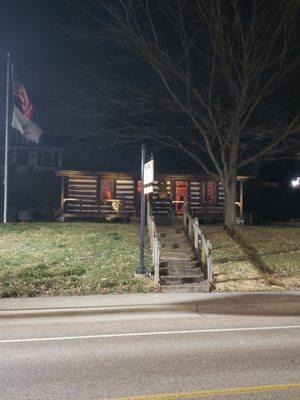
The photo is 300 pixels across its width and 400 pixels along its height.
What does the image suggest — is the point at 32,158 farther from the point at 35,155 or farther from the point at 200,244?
the point at 200,244

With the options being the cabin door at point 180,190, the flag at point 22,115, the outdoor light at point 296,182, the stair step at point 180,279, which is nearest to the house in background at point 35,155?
the cabin door at point 180,190

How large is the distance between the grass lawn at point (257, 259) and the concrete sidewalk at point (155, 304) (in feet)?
5.07

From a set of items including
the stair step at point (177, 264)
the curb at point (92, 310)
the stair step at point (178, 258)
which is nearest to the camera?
the curb at point (92, 310)

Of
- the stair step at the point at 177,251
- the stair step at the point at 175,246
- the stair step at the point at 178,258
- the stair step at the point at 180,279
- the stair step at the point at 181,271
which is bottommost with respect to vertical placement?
the stair step at the point at 180,279

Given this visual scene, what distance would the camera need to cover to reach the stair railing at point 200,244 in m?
14.2

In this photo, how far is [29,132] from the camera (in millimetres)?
25016

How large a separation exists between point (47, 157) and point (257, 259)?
3006 cm

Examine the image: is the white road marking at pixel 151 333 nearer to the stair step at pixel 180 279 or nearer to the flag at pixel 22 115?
the stair step at pixel 180 279

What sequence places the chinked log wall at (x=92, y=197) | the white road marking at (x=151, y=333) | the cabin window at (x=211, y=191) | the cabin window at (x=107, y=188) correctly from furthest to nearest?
the cabin window at (x=211, y=191), the cabin window at (x=107, y=188), the chinked log wall at (x=92, y=197), the white road marking at (x=151, y=333)

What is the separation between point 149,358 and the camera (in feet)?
23.3

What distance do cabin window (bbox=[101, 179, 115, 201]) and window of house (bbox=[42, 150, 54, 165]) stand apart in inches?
443

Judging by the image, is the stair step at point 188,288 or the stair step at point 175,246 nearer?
the stair step at point 188,288

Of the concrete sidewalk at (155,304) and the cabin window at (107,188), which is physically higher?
the cabin window at (107,188)

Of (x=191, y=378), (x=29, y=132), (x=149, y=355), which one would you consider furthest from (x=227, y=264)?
(x=29, y=132)
